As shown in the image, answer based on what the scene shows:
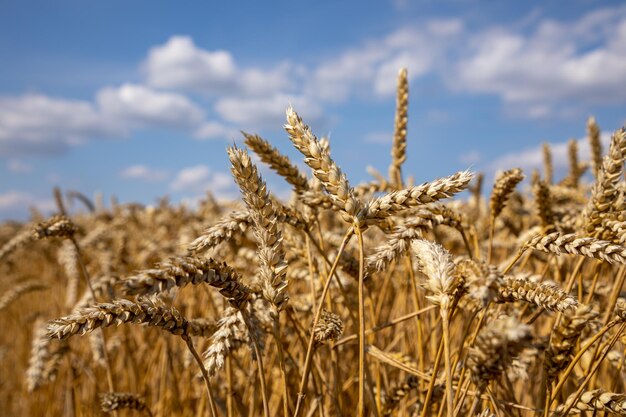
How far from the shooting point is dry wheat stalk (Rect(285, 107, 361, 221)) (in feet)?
3.12

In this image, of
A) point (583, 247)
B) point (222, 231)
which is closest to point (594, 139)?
point (583, 247)

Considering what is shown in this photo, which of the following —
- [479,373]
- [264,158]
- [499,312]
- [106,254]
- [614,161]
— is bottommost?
[479,373]

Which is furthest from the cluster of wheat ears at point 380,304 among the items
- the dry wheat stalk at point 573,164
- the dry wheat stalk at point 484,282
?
the dry wheat stalk at point 573,164

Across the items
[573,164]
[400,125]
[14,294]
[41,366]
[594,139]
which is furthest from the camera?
[573,164]

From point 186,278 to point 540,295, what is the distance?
631 mm

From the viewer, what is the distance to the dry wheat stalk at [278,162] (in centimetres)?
138

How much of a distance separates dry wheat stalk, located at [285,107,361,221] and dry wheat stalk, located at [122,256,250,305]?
0.81ft

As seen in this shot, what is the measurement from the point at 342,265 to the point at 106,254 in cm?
274

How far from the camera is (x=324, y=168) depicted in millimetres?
969

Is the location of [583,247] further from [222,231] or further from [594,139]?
[594,139]

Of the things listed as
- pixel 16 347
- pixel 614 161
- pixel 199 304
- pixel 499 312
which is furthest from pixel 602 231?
pixel 16 347

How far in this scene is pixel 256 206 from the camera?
93cm

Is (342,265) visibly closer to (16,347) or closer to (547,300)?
(547,300)

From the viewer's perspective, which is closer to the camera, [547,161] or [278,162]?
[278,162]
